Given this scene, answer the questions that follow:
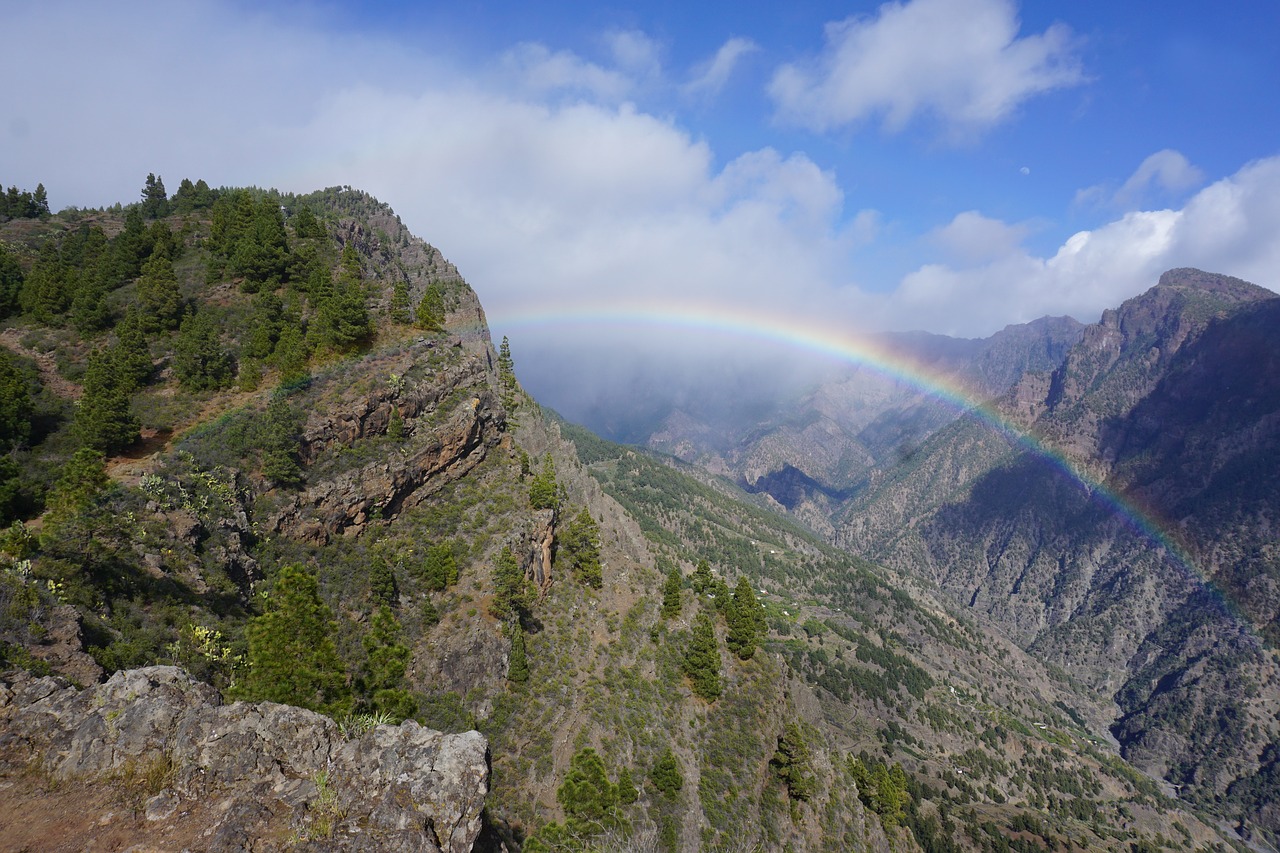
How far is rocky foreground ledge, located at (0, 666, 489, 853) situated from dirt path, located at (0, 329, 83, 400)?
37450 mm

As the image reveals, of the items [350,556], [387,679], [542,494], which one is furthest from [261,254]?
[387,679]

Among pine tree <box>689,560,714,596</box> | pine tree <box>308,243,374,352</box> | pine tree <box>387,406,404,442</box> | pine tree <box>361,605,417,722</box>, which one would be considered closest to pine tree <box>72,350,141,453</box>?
pine tree <box>308,243,374,352</box>

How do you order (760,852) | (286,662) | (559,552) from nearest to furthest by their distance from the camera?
1. (286,662)
2. (760,852)
3. (559,552)

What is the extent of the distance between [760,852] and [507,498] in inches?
1370

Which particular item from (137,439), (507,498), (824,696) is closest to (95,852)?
(137,439)

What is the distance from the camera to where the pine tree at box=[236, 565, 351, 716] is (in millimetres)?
22969

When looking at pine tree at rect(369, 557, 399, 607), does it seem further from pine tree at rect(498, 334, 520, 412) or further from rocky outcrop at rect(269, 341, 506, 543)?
pine tree at rect(498, 334, 520, 412)

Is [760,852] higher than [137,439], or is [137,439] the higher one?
[137,439]

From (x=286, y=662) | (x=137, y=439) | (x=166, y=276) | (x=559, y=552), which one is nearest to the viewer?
(x=286, y=662)

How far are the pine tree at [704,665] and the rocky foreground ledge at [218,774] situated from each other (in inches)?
1696

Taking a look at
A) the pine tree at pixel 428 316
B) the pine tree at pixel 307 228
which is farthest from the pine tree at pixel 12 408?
the pine tree at pixel 307 228

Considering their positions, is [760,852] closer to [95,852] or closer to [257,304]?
[95,852]

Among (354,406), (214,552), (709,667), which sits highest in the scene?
(354,406)

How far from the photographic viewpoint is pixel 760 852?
4206 centimetres
